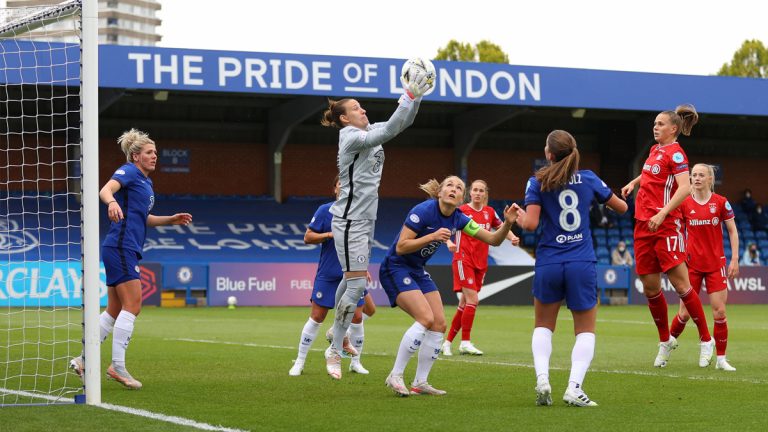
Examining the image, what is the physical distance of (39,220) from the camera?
24406 mm

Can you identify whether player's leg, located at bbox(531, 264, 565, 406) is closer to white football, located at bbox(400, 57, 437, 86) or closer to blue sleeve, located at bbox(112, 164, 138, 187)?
white football, located at bbox(400, 57, 437, 86)

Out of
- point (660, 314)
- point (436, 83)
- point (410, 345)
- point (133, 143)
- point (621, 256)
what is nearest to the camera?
point (410, 345)

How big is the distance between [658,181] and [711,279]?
4.93ft

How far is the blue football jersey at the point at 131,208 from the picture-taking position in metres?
9.02

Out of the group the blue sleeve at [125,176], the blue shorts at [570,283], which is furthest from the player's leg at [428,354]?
the blue sleeve at [125,176]

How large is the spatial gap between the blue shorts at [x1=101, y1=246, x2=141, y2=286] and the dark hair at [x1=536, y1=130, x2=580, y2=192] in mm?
3330

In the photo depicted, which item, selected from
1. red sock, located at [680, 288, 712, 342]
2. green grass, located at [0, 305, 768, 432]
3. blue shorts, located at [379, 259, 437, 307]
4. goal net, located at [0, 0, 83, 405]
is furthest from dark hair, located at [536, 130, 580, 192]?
red sock, located at [680, 288, 712, 342]

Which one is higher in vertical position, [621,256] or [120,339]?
[120,339]

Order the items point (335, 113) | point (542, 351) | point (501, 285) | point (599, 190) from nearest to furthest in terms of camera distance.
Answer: point (542, 351), point (599, 190), point (335, 113), point (501, 285)

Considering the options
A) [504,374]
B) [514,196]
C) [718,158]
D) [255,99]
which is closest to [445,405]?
[504,374]

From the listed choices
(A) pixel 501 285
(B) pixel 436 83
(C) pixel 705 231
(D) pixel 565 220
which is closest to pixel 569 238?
(D) pixel 565 220

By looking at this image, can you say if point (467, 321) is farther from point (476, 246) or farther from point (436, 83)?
point (436, 83)

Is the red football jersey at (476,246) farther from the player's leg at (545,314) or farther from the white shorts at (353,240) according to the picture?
the player's leg at (545,314)

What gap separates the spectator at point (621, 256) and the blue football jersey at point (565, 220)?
24.0 metres
